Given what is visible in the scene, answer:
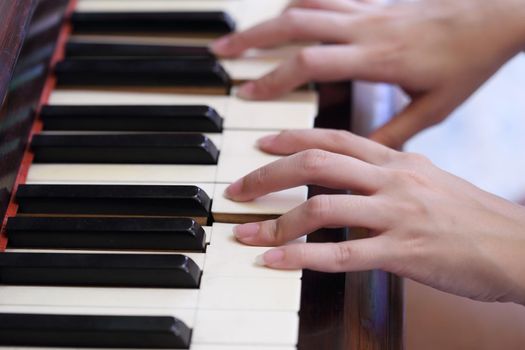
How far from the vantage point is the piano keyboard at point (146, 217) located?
94 centimetres

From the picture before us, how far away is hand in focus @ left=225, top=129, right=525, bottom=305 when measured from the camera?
99 centimetres

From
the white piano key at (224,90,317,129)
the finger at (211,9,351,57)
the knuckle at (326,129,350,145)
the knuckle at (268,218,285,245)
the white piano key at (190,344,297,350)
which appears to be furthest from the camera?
the finger at (211,9,351,57)

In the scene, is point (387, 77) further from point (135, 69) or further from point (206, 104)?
point (135, 69)

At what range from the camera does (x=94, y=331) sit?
0.92 meters

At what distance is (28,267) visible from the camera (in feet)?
3.27

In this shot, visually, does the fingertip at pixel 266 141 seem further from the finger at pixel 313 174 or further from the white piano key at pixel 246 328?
the white piano key at pixel 246 328

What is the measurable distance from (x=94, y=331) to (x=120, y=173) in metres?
0.30

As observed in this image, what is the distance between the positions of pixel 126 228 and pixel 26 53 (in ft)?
1.27

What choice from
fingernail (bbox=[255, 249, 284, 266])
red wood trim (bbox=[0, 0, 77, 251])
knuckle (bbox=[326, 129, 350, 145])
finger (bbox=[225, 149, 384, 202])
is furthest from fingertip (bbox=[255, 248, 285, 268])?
red wood trim (bbox=[0, 0, 77, 251])

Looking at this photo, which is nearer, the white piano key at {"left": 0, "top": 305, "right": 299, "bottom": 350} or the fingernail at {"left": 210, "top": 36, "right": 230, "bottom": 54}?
the white piano key at {"left": 0, "top": 305, "right": 299, "bottom": 350}

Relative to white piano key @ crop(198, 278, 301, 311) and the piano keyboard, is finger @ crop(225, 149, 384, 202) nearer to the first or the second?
the piano keyboard

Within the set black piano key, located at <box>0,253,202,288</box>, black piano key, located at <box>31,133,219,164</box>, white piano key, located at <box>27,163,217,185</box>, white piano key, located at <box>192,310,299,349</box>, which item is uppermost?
black piano key, located at <box>31,133,219,164</box>

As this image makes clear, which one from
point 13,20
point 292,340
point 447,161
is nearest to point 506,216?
point 292,340

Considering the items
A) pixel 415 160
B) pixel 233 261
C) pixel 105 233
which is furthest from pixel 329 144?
pixel 105 233
